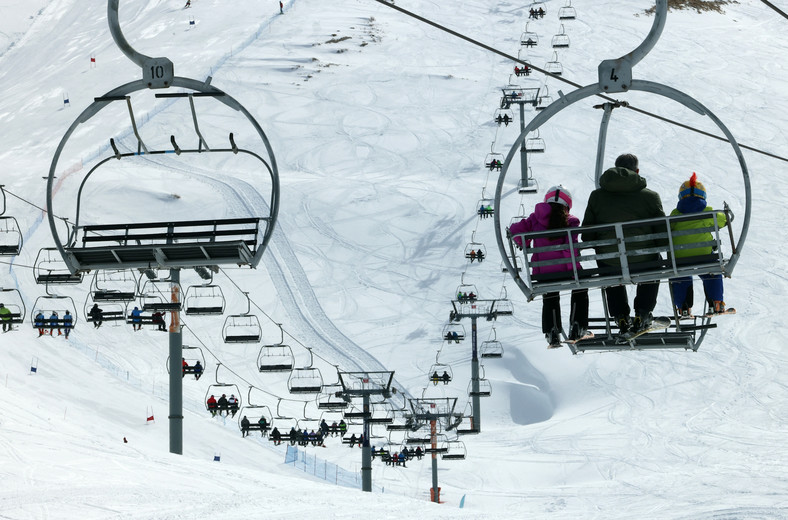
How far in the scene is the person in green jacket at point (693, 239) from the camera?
8.39 metres

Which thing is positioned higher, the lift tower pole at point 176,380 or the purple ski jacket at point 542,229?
the lift tower pole at point 176,380

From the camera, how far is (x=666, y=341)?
9.83m

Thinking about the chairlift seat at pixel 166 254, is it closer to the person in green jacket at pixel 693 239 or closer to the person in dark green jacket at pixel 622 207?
the person in dark green jacket at pixel 622 207

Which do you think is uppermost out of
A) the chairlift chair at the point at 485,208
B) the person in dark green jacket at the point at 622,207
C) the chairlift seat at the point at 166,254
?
the chairlift chair at the point at 485,208

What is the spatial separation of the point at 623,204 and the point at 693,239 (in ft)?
2.02

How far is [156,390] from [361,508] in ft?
72.1

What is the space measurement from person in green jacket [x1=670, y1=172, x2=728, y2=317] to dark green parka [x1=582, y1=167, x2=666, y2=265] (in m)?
0.24

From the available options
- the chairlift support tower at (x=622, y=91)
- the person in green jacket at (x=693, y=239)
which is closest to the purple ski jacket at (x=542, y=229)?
the chairlift support tower at (x=622, y=91)

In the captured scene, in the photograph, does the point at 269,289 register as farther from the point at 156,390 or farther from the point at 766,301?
the point at 766,301

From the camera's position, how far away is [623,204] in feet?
27.6

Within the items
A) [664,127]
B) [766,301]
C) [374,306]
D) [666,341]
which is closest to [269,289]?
[374,306]

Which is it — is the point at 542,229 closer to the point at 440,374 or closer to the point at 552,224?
the point at 552,224

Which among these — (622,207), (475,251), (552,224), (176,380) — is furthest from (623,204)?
(475,251)

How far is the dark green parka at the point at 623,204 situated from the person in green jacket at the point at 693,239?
24cm
